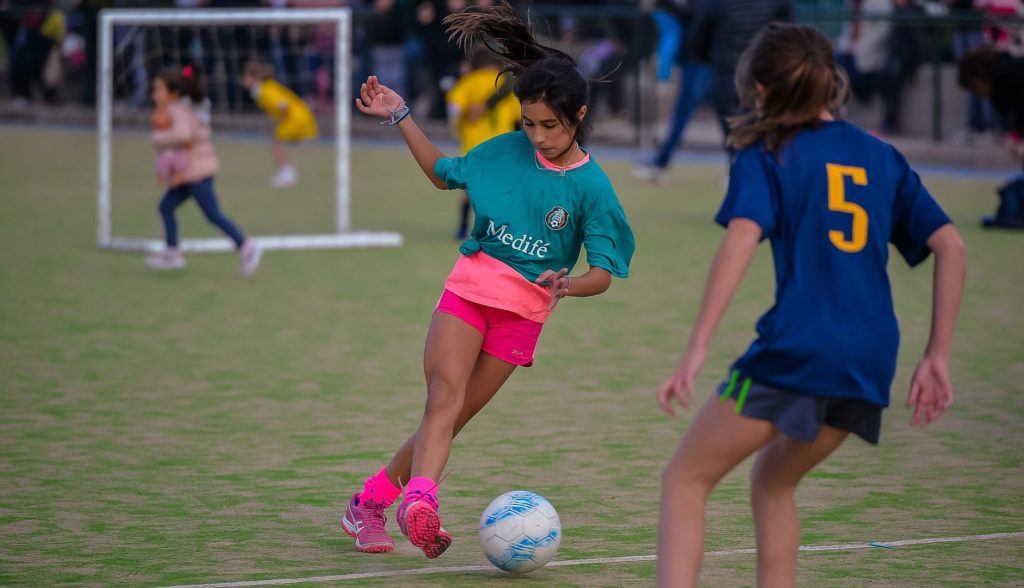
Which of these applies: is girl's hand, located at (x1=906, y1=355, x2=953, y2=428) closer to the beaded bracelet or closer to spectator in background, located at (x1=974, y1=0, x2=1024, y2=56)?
the beaded bracelet

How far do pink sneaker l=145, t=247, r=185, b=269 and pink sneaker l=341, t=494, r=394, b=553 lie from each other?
22.1 ft

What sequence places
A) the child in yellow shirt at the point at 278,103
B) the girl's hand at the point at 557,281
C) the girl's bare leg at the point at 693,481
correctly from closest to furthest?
the girl's bare leg at the point at 693,481 < the girl's hand at the point at 557,281 < the child in yellow shirt at the point at 278,103

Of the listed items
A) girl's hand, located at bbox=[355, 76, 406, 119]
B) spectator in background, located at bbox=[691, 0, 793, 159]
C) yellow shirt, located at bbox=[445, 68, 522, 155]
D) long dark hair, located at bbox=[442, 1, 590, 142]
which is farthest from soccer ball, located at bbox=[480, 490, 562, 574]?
spectator in background, located at bbox=[691, 0, 793, 159]

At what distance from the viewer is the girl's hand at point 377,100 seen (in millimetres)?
4852

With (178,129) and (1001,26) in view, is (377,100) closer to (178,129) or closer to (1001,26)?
(178,129)

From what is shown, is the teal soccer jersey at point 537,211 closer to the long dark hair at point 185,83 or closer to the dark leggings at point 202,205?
the dark leggings at point 202,205

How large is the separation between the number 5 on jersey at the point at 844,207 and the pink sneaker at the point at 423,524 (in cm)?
148

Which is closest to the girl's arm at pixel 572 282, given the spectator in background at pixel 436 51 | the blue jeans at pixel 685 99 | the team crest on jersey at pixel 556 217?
the team crest on jersey at pixel 556 217

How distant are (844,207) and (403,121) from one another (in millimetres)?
1691

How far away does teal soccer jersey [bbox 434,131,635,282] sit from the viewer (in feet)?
15.3

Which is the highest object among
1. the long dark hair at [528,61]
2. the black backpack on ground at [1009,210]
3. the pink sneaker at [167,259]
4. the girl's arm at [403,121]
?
the long dark hair at [528,61]

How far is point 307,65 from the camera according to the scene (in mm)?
20297

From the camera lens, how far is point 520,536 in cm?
458

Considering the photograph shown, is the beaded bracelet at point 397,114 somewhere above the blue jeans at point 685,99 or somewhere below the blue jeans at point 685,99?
above
